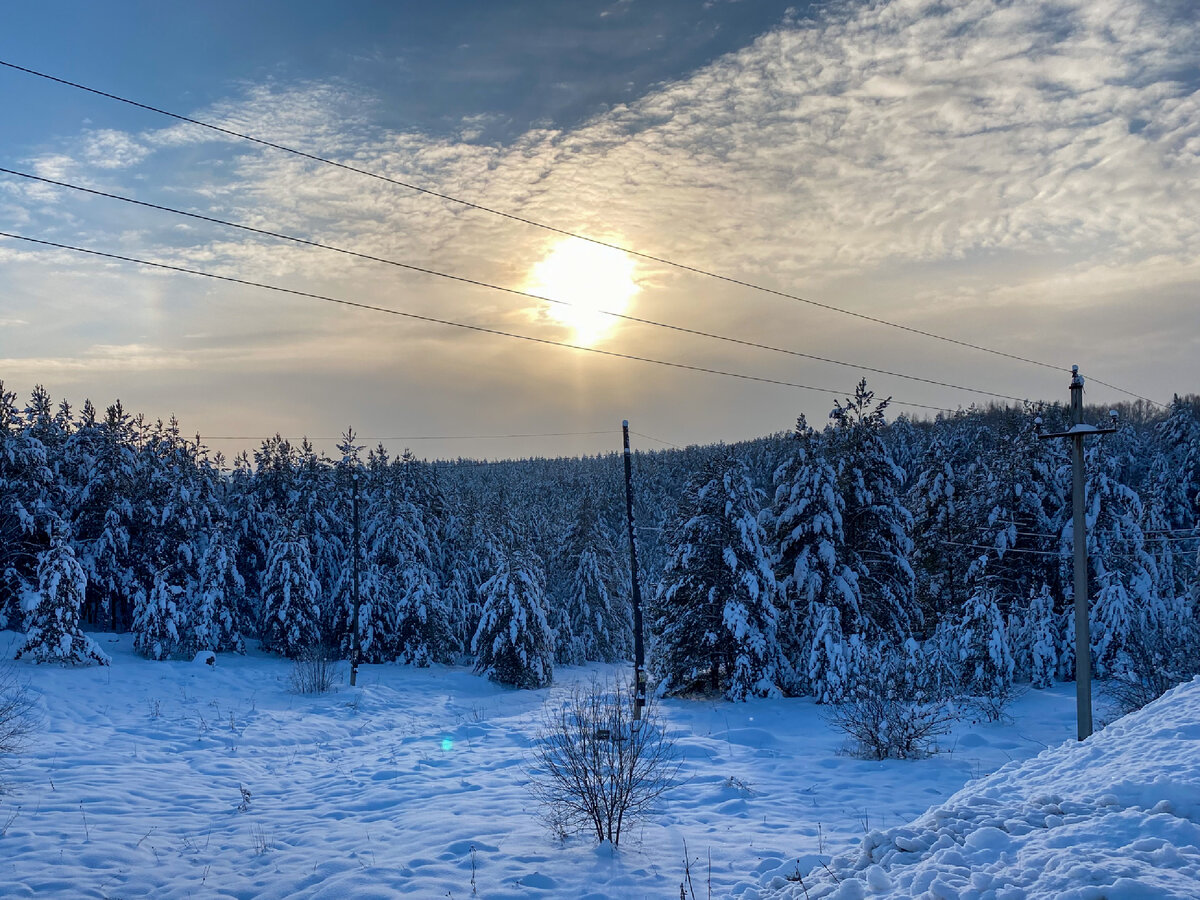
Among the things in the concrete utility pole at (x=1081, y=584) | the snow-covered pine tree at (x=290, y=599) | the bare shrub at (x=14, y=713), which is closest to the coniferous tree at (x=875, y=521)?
the concrete utility pole at (x=1081, y=584)

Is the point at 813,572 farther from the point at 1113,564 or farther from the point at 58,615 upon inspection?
the point at 58,615

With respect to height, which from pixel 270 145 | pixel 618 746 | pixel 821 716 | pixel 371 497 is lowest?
pixel 821 716

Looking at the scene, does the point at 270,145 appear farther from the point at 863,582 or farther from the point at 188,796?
the point at 863,582

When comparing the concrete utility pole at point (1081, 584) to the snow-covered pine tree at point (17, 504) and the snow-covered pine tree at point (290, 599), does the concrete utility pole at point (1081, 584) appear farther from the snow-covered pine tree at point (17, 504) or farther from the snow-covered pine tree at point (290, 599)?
the snow-covered pine tree at point (17, 504)

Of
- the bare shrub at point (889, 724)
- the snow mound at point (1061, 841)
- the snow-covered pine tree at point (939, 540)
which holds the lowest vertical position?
the bare shrub at point (889, 724)

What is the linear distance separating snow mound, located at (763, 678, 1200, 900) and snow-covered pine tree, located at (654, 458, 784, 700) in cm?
1676

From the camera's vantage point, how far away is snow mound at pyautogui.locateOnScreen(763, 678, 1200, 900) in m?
5.57

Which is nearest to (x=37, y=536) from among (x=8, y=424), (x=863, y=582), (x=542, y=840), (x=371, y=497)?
(x=8, y=424)

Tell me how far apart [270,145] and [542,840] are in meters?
12.4

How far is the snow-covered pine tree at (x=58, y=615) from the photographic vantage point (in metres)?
27.5

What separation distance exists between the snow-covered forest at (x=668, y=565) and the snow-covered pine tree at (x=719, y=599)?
0.34ft

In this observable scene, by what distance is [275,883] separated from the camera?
905 cm

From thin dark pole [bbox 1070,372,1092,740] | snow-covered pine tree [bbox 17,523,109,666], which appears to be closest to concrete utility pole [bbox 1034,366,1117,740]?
thin dark pole [bbox 1070,372,1092,740]

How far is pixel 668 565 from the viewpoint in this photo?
2725cm
